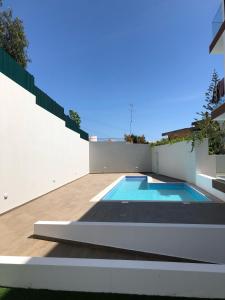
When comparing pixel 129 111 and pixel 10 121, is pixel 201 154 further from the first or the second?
pixel 129 111

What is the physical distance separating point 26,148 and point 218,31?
9314 millimetres

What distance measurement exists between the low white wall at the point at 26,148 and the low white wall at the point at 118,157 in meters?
9.85

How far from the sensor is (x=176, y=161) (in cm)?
1672

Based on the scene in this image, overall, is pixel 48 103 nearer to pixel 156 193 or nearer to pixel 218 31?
pixel 156 193

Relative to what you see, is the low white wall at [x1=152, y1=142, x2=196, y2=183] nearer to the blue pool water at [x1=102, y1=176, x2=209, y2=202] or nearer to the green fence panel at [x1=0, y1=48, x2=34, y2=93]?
the blue pool water at [x1=102, y1=176, x2=209, y2=202]

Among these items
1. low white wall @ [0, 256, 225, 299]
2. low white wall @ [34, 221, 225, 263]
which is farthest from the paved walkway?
low white wall @ [0, 256, 225, 299]

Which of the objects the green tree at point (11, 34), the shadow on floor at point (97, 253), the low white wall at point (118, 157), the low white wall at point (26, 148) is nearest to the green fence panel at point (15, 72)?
the low white wall at point (26, 148)

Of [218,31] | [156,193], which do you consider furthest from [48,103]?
[218,31]

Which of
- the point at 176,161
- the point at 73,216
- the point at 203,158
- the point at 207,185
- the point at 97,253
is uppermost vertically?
the point at 203,158

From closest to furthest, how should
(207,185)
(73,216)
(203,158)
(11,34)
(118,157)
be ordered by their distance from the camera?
(73,216) → (207,185) → (203,158) → (11,34) → (118,157)

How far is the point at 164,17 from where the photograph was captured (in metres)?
12.7

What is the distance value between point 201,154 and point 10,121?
27.2 feet

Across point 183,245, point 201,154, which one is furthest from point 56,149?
point 183,245

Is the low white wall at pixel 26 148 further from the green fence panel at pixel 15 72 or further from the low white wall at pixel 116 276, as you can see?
the low white wall at pixel 116 276
